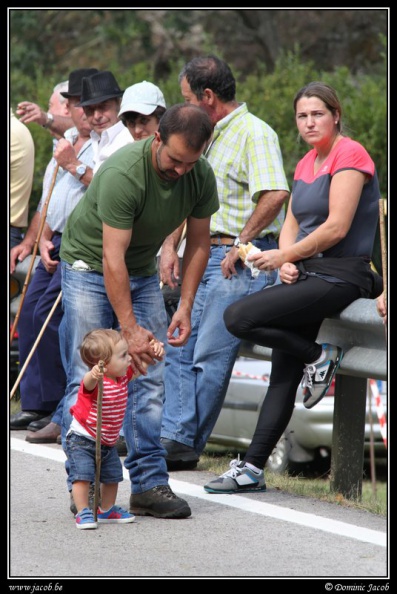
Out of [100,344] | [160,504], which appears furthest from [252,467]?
[100,344]

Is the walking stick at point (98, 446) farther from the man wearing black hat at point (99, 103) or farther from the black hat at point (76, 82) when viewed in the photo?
the black hat at point (76, 82)

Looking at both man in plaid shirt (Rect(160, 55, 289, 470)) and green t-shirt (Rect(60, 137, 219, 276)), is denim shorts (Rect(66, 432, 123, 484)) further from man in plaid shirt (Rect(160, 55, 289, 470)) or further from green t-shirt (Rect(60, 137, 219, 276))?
man in plaid shirt (Rect(160, 55, 289, 470))

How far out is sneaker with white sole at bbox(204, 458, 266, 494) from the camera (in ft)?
18.7

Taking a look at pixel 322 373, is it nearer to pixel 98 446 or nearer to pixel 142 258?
pixel 142 258

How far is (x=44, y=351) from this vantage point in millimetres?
7398

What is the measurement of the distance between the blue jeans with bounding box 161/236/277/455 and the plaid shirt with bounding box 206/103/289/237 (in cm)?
15

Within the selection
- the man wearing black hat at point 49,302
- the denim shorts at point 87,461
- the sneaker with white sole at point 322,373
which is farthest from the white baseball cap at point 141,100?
the denim shorts at point 87,461

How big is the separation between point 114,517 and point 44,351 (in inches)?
96.5

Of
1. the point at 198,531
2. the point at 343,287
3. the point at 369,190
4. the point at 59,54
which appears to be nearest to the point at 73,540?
the point at 198,531

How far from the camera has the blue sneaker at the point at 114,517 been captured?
5.09 metres

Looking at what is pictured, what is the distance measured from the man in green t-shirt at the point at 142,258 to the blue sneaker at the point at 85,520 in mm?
328

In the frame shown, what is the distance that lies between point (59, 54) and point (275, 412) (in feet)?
54.5

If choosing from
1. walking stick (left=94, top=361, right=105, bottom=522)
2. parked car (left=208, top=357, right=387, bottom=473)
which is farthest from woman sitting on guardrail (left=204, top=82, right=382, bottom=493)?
parked car (left=208, top=357, right=387, bottom=473)

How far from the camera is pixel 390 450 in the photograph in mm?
5324
